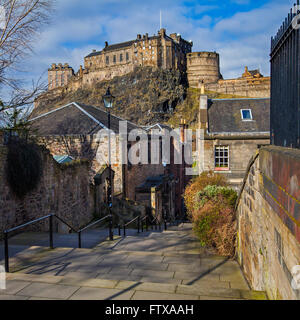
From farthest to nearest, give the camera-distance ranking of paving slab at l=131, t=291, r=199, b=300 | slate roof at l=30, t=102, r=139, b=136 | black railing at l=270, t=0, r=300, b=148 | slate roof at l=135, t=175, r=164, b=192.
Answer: slate roof at l=135, t=175, r=164, b=192
slate roof at l=30, t=102, r=139, b=136
paving slab at l=131, t=291, r=199, b=300
black railing at l=270, t=0, r=300, b=148

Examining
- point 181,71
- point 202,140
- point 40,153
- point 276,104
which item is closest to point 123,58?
point 181,71

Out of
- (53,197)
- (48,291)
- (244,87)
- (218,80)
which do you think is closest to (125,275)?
(48,291)

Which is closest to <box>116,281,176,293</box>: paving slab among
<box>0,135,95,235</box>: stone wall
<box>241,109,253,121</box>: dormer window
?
<box>0,135,95,235</box>: stone wall

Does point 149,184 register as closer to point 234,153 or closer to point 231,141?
→ point 234,153

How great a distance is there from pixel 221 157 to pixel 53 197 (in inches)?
438

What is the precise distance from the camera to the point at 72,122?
18.1 meters

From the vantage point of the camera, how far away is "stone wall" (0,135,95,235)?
8.37 m

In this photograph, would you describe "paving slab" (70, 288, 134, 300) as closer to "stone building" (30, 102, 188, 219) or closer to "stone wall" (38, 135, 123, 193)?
"stone building" (30, 102, 188, 219)

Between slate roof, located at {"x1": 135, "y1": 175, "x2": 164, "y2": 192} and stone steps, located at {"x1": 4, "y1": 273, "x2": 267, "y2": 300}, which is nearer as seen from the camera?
stone steps, located at {"x1": 4, "y1": 273, "x2": 267, "y2": 300}

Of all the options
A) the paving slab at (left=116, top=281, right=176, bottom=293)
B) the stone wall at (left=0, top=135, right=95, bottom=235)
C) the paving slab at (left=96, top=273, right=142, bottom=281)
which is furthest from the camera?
the stone wall at (left=0, top=135, right=95, bottom=235)

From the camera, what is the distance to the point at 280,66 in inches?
154

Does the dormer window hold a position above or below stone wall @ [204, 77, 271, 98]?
below

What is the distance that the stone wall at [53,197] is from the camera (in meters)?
8.37

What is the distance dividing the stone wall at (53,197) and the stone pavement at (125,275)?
245 cm
